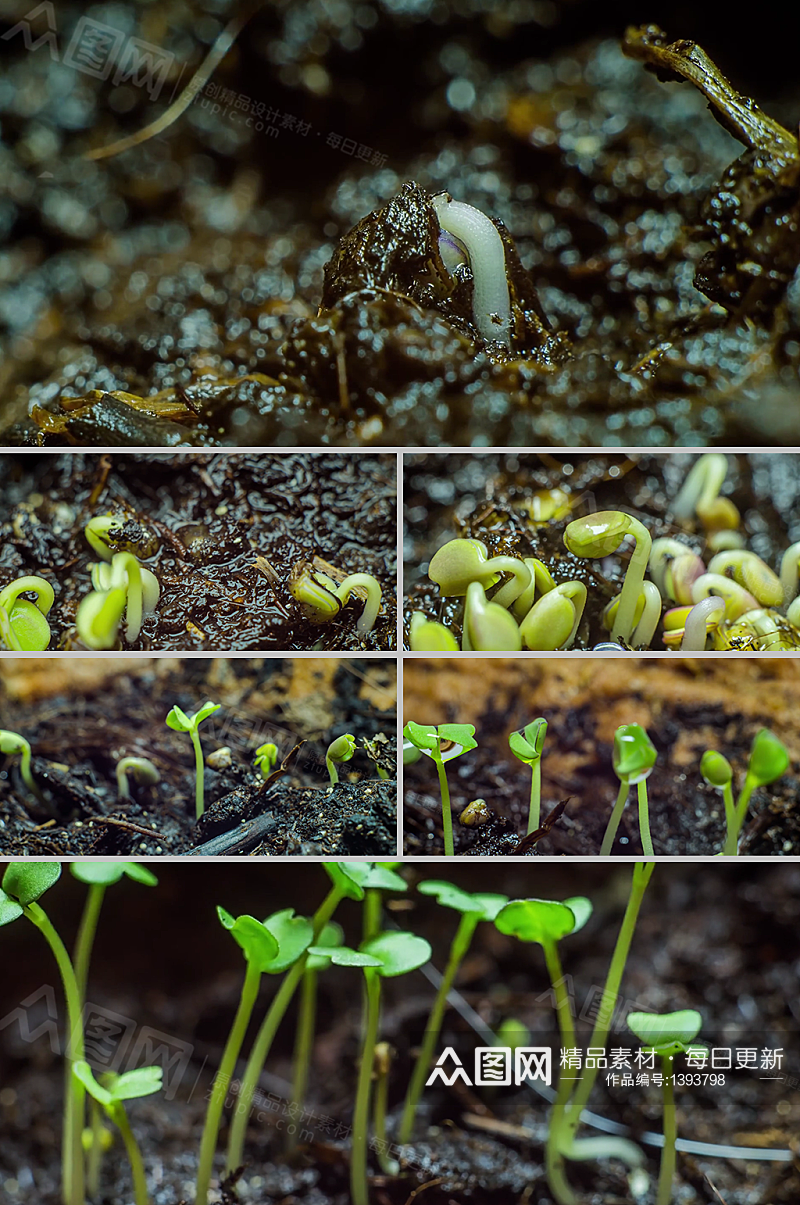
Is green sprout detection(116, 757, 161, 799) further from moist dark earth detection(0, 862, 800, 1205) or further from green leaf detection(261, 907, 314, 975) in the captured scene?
green leaf detection(261, 907, 314, 975)

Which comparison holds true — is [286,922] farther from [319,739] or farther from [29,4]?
[29,4]

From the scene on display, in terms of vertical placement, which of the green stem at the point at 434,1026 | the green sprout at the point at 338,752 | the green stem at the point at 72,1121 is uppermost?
the green sprout at the point at 338,752

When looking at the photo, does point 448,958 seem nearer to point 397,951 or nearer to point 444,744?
point 397,951

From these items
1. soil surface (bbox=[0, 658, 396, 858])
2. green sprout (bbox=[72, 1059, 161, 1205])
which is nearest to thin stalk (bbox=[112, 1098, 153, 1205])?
green sprout (bbox=[72, 1059, 161, 1205])

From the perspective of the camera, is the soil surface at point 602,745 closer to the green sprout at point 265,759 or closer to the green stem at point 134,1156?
the green sprout at point 265,759

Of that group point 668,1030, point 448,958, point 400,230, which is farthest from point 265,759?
point 400,230

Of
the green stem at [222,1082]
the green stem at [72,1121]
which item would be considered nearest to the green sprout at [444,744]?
the green stem at [222,1082]

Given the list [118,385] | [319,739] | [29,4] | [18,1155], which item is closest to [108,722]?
[319,739]
